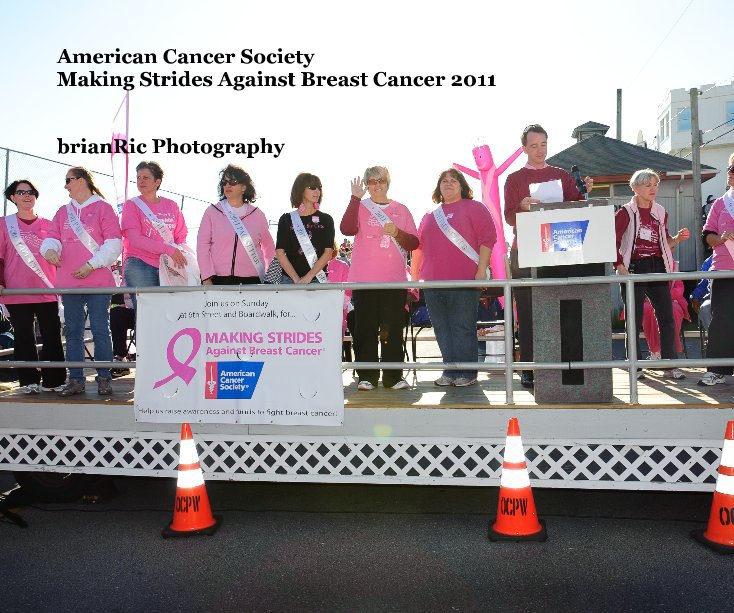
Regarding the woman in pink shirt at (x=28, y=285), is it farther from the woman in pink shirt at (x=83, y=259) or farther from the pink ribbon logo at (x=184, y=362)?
the pink ribbon logo at (x=184, y=362)

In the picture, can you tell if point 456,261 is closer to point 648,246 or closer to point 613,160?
point 648,246

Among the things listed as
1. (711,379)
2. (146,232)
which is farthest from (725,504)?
(146,232)

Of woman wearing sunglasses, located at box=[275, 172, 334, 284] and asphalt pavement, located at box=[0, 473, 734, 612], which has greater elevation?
woman wearing sunglasses, located at box=[275, 172, 334, 284]

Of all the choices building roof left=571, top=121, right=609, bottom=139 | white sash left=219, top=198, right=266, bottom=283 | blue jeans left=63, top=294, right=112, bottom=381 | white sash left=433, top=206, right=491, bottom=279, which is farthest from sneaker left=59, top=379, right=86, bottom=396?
building roof left=571, top=121, right=609, bottom=139

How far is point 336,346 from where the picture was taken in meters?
4.59

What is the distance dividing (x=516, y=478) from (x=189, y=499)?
2058mm

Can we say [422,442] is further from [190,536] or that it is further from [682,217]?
[682,217]

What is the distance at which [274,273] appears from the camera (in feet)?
19.0

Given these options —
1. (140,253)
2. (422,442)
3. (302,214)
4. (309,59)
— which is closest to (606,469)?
(422,442)

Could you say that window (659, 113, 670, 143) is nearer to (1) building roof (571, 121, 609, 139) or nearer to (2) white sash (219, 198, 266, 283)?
(1) building roof (571, 121, 609, 139)

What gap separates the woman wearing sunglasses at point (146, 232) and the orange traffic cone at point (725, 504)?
4091 millimetres

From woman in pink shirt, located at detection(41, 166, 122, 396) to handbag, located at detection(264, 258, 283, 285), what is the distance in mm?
1172

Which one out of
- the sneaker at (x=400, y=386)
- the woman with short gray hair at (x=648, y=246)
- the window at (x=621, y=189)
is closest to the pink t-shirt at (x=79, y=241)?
the sneaker at (x=400, y=386)

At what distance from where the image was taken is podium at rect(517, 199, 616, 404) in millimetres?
4523
